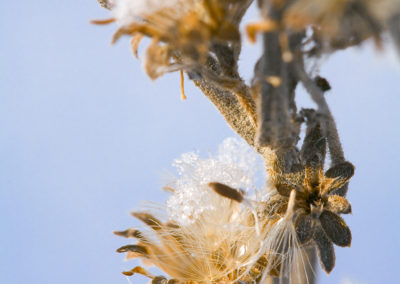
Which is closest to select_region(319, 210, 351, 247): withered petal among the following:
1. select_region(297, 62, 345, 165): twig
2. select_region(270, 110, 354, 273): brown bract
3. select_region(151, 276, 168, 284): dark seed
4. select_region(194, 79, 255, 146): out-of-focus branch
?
select_region(270, 110, 354, 273): brown bract

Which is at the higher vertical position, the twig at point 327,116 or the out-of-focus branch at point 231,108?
the out-of-focus branch at point 231,108

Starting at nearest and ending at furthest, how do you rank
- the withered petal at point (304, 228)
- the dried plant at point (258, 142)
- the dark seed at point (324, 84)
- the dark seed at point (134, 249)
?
1. the dried plant at point (258, 142)
2. the dark seed at point (324, 84)
3. the withered petal at point (304, 228)
4. the dark seed at point (134, 249)

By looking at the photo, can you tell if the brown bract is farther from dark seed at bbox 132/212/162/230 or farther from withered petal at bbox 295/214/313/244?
dark seed at bbox 132/212/162/230

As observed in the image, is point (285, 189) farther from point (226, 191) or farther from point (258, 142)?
point (258, 142)

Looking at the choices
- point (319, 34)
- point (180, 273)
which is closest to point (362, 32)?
point (319, 34)

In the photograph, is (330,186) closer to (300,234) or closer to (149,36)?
(300,234)

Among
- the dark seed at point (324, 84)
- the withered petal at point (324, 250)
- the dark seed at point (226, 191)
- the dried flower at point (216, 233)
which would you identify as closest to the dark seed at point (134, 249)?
the dried flower at point (216, 233)

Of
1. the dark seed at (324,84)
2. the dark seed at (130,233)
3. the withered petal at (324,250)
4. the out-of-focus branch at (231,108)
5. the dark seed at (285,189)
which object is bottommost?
the withered petal at (324,250)

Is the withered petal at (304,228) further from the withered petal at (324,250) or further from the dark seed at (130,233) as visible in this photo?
the dark seed at (130,233)
